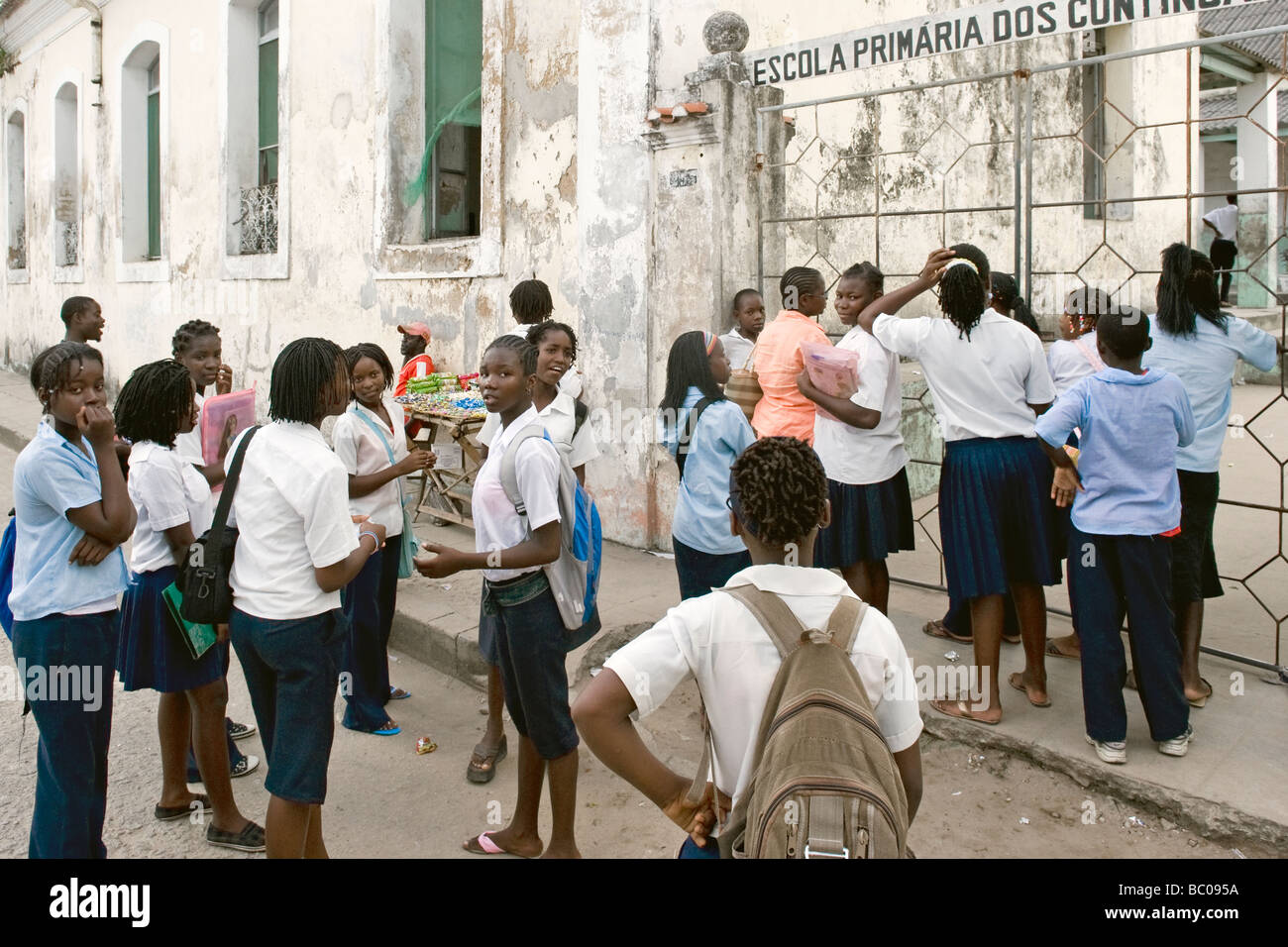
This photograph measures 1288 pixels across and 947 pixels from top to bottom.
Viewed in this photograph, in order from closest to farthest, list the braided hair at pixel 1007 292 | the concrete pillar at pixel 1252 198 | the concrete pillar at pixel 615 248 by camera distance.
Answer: the braided hair at pixel 1007 292
the concrete pillar at pixel 615 248
the concrete pillar at pixel 1252 198

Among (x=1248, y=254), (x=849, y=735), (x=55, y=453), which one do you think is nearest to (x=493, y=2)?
(x=55, y=453)

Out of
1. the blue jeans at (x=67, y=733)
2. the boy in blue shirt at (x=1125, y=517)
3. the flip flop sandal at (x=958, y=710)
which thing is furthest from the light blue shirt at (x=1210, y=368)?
the blue jeans at (x=67, y=733)

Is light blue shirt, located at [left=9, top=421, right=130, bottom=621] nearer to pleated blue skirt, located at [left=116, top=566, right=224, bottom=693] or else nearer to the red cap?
pleated blue skirt, located at [left=116, top=566, right=224, bottom=693]

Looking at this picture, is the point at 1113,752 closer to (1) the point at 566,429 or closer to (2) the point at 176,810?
(1) the point at 566,429

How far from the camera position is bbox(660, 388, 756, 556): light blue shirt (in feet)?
11.9

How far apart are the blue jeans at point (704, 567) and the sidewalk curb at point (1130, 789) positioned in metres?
1.13

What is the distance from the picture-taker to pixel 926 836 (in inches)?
135

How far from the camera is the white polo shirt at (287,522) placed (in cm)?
273

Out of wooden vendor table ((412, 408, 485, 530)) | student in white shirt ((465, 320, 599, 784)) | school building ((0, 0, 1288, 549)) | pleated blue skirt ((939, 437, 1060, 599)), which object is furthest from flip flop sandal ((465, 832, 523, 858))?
wooden vendor table ((412, 408, 485, 530))

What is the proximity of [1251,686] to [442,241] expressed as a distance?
257 inches

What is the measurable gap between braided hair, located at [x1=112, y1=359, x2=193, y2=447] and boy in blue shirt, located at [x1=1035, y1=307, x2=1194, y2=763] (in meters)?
2.95

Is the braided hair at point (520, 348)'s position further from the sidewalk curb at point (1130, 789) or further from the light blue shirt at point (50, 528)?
the sidewalk curb at point (1130, 789)

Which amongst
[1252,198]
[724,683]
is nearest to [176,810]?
[724,683]

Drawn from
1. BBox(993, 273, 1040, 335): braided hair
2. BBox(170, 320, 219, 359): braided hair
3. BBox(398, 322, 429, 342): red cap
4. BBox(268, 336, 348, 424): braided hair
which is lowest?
BBox(268, 336, 348, 424): braided hair
